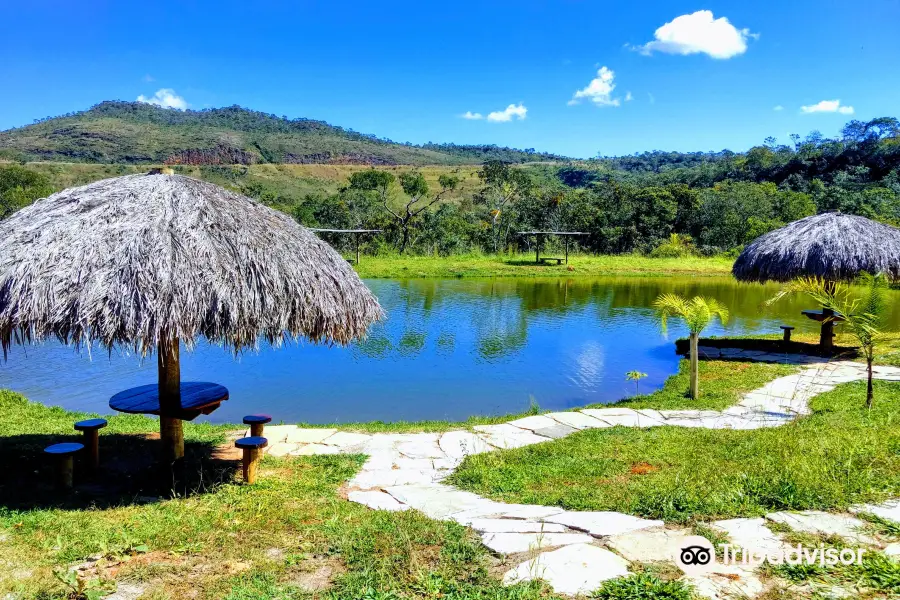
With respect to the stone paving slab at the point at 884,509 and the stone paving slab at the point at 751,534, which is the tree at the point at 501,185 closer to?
the stone paving slab at the point at 884,509

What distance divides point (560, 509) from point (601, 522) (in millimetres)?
453

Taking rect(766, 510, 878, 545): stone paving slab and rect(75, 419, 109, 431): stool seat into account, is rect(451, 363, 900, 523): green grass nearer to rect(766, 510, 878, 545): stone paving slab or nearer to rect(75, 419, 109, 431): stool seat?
rect(766, 510, 878, 545): stone paving slab

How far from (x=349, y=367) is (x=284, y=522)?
6654mm

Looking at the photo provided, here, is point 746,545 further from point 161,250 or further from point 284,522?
point 161,250

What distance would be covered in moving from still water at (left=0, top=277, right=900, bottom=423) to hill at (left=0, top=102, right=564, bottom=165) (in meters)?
54.5

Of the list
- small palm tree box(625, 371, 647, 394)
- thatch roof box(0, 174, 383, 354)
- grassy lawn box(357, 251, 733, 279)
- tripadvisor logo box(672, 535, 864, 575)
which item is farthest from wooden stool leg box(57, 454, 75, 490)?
grassy lawn box(357, 251, 733, 279)

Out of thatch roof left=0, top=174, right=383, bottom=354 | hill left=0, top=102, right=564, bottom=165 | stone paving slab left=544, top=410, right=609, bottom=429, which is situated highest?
hill left=0, top=102, right=564, bottom=165

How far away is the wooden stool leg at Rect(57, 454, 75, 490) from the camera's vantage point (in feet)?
15.4

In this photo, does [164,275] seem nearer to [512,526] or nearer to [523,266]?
[512,526]

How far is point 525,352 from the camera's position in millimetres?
11688

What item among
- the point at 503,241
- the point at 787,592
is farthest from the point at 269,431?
the point at 503,241

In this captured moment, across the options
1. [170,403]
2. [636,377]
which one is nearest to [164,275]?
[170,403]

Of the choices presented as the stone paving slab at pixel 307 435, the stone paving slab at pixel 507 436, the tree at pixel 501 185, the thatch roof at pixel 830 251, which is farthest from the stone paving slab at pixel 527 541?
the tree at pixel 501 185

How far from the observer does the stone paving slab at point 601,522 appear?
333 cm
